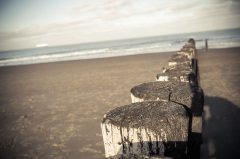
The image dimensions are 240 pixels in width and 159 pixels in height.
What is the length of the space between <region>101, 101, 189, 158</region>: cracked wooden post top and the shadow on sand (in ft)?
13.9

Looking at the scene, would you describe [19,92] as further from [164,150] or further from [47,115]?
[164,150]

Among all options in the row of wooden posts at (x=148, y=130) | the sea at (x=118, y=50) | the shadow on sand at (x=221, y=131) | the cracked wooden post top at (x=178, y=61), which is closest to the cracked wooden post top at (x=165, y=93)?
the row of wooden posts at (x=148, y=130)

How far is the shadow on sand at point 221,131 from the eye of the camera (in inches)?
211

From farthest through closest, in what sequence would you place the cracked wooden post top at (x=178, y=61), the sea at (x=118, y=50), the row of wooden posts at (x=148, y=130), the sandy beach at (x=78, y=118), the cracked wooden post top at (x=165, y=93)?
the sea at (x=118, y=50) → the sandy beach at (x=78, y=118) → the cracked wooden post top at (x=178, y=61) → the cracked wooden post top at (x=165, y=93) → the row of wooden posts at (x=148, y=130)

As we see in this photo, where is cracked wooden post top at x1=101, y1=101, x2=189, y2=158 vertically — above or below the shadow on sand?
above

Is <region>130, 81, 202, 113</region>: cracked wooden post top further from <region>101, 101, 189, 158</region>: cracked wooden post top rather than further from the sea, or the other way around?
the sea

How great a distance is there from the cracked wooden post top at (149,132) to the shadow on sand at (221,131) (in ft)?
13.9

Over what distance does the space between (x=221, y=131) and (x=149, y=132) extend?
556cm

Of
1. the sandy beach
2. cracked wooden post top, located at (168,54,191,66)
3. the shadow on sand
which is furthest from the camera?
the sandy beach

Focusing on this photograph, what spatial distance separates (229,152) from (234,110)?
112 inches

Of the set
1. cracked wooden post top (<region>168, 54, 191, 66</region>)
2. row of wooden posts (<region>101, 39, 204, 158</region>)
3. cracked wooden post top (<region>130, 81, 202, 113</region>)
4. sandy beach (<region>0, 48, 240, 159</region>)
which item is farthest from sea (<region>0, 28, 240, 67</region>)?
row of wooden posts (<region>101, 39, 204, 158</region>)

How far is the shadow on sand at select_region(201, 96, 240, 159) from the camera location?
5352 millimetres

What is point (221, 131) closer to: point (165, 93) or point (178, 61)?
point (178, 61)

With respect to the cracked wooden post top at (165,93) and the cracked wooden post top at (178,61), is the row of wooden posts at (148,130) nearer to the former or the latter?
the cracked wooden post top at (165,93)
